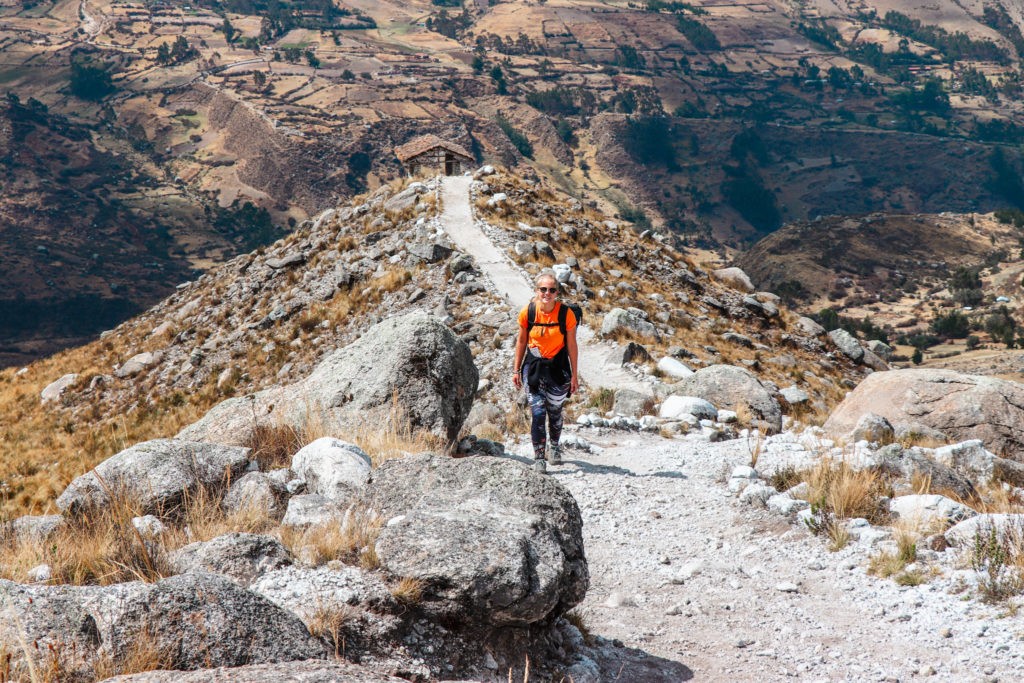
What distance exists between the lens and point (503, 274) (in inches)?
1069

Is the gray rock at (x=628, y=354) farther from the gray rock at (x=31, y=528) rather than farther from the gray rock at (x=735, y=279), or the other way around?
the gray rock at (x=735, y=279)

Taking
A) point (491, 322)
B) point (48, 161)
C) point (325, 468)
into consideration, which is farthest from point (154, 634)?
point (48, 161)

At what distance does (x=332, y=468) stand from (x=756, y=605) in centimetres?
399

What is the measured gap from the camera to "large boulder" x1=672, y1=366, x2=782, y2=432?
14.8 m

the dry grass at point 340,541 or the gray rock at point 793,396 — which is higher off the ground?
the dry grass at point 340,541

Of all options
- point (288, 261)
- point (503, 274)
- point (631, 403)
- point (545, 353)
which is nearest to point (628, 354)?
point (631, 403)

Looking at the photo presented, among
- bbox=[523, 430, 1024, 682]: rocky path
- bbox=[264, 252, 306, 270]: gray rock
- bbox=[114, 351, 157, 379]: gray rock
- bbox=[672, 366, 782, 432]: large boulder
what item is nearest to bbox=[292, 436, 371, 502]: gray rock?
bbox=[523, 430, 1024, 682]: rocky path

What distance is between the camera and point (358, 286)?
30.1m

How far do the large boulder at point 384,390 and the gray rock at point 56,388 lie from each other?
27.3m

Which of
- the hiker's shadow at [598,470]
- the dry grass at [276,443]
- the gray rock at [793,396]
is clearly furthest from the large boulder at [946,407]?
the dry grass at [276,443]

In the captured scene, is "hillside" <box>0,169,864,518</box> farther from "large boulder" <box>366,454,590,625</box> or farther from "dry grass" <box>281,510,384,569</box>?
"dry grass" <box>281,510,384,569</box>

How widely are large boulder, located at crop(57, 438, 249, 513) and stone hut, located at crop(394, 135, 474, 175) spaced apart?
43.2 m

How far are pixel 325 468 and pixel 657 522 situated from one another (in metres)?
4.01

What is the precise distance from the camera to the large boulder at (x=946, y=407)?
12.2 m
